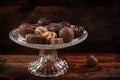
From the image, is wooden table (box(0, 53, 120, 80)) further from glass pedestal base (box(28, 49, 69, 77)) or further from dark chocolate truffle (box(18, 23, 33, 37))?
dark chocolate truffle (box(18, 23, 33, 37))

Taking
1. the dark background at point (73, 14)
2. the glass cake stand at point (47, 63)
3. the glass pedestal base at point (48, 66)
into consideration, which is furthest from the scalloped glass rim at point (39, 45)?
the dark background at point (73, 14)

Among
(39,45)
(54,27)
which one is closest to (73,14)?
(54,27)

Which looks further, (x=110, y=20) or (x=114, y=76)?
(x=110, y=20)

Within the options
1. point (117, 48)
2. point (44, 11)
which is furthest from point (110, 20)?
point (44, 11)

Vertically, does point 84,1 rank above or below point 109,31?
above

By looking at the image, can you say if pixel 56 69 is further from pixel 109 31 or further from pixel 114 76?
pixel 109 31

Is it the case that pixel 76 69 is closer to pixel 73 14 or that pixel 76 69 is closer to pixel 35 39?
pixel 35 39

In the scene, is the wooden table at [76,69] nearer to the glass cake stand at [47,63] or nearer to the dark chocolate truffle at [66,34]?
the glass cake stand at [47,63]

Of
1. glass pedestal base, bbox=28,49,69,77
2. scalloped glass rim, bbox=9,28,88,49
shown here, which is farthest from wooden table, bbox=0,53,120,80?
scalloped glass rim, bbox=9,28,88,49
